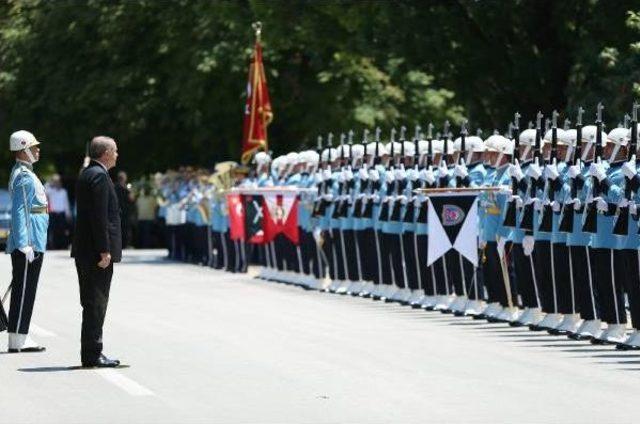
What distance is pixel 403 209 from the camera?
23422 mm

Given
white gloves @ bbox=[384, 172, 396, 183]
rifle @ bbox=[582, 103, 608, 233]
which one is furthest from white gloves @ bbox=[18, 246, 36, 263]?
white gloves @ bbox=[384, 172, 396, 183]

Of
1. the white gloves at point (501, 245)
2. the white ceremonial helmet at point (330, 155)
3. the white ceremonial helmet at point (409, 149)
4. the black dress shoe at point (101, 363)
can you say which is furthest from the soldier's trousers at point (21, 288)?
the white ceremonial helmet at point (330, 155)

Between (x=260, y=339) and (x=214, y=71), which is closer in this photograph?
(x=260, y=339)

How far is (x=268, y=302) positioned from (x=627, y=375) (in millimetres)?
9676

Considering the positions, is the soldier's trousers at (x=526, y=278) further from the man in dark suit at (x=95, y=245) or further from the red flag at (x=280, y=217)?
the red flag at (x=280, y=217)

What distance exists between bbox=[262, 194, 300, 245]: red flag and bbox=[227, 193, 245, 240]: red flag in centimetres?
186

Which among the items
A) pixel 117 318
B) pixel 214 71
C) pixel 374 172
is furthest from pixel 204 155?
pixel 117 318

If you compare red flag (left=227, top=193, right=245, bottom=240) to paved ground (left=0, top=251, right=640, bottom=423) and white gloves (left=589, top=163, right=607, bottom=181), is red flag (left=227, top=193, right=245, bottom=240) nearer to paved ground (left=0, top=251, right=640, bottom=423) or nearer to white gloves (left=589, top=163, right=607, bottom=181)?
paved ground (left=0, top=251, right=640, bottom=423)

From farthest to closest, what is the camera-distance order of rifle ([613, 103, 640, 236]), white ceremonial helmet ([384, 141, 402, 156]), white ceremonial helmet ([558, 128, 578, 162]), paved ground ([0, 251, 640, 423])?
white ceremonial helmet ([384, 141, 402, 156]), white ceremonial helmet ([558, 128, 578, 162]), rifle ([613, 103, 640, 236]), paved ground ([0, 251, 640, 423])

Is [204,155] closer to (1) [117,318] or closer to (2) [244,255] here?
(2) [244,255]

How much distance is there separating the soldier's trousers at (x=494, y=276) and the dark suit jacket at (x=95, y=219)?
6.06 m

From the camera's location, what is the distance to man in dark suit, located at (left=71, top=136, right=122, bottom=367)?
583 inches

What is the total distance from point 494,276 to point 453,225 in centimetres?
125

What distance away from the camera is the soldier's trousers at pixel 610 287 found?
55.9ft
